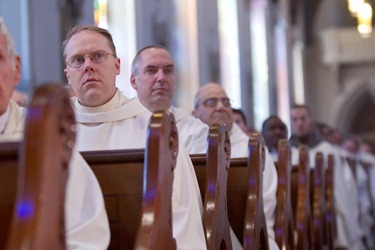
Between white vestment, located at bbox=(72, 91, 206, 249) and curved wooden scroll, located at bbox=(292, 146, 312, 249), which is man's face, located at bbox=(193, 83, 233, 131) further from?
white vestment, located at bbox=(72, 91, 206, 249)

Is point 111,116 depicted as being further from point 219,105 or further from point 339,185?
point 339,185

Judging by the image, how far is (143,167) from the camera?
3156 mm

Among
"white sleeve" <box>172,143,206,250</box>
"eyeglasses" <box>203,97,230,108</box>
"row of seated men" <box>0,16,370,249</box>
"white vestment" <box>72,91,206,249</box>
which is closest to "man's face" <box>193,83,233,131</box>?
"eyeglasses" <box>203,97,230,108</box>

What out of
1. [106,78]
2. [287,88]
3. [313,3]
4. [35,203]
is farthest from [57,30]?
[313,3]

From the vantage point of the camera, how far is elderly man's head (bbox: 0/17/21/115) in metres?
3.14

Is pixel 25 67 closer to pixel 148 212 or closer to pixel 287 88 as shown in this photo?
pixel 148 212

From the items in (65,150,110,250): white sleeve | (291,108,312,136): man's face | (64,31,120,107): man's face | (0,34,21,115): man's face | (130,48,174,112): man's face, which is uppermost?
(291,108,312,136): man's face

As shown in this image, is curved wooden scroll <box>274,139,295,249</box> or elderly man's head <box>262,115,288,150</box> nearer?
curved wooden scroll <box>274,139,295,249</box>

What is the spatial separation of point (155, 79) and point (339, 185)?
19.1 ft

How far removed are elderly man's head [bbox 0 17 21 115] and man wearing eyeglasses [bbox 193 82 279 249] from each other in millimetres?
2691

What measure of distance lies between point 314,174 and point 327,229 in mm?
1011

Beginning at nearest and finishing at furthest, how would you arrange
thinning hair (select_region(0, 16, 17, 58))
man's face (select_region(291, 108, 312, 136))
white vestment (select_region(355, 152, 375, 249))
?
thinning hair (select_region(0, 16, 17, 58)) < man's face (select_region(291, 108, 312, 136)) < white vestment (select_region(355, 152, 375, 249))

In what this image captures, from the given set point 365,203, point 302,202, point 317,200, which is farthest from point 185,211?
point 365,203

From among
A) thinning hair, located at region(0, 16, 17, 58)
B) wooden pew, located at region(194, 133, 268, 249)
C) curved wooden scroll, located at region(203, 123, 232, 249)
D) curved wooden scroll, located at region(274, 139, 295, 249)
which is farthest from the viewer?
curved wooden scroll, located at region(274, 139, 295, 249)
